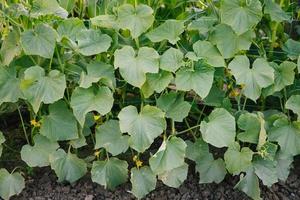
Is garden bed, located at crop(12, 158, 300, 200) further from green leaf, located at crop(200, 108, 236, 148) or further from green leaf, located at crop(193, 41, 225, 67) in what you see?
green leaf, located at crop(193, 41, 225, 67)

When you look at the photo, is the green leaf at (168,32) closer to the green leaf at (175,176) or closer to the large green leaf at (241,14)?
the large green leaf at (241,14)

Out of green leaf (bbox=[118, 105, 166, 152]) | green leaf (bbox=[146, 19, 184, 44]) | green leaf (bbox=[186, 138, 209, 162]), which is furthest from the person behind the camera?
green leaf (bbox=[186, 138, 209, 162])

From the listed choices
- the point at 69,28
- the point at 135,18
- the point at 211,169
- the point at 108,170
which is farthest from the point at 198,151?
the point at 69,28

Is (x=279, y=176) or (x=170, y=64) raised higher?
(x=170, y=64)

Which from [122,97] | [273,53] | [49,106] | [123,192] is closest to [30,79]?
[49,106]

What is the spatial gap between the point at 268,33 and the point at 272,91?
309 millimetres

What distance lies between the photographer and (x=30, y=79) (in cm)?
228

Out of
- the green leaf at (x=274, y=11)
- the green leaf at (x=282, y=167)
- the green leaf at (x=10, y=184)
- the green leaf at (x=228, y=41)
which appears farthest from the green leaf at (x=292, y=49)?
the green leaf at (x=10, y=184)

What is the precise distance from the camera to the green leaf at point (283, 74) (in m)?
2.42

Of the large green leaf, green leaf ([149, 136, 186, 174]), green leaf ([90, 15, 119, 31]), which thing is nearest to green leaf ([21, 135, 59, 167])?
green leaf ([149, 136, 186, 174])

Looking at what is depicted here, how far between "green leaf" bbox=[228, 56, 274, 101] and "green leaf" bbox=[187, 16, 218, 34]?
19cm

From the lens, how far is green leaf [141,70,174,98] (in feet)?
7.65

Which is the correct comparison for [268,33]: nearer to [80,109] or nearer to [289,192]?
[289,192]

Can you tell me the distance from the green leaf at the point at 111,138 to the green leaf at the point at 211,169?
36 cm
